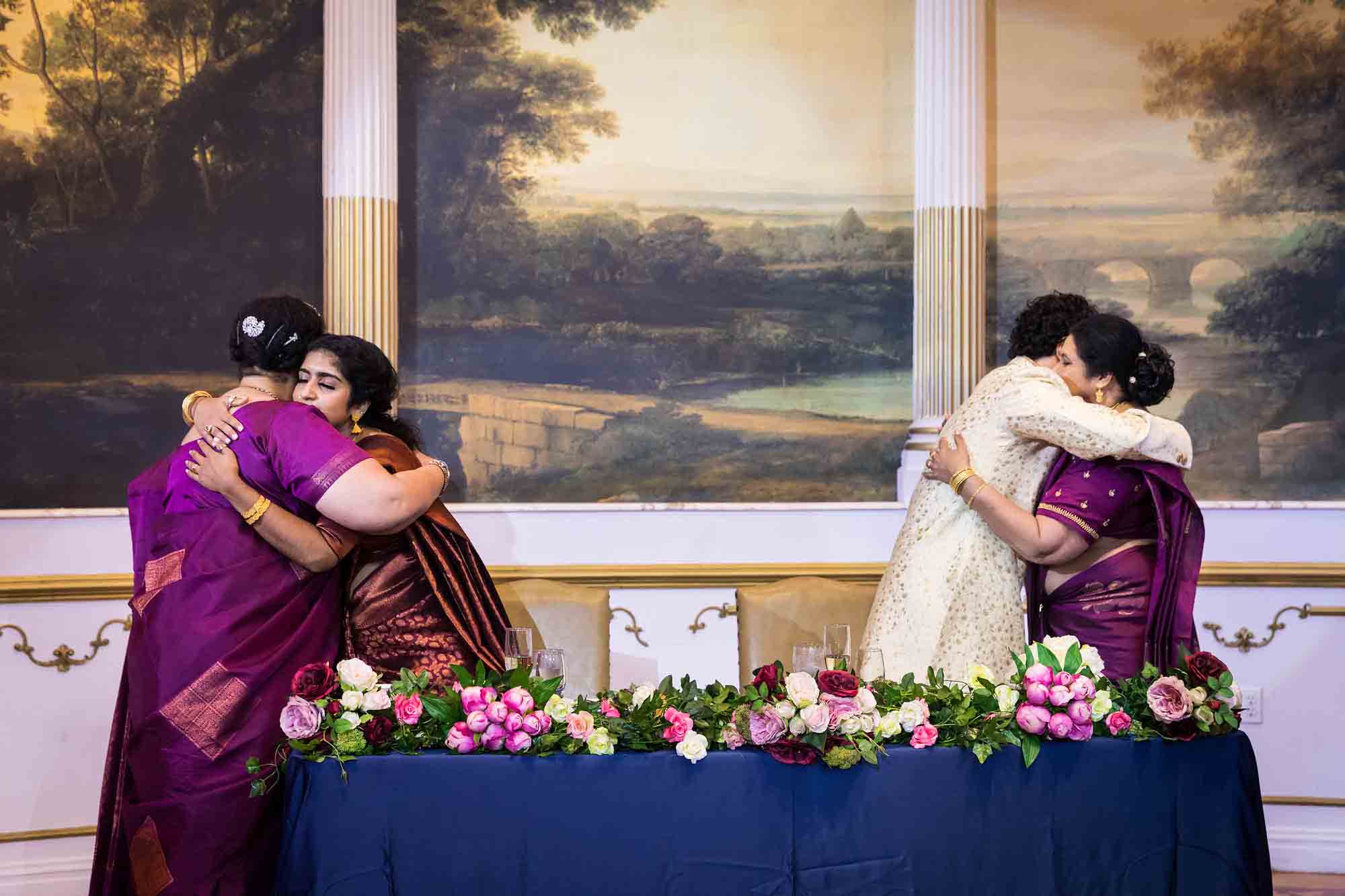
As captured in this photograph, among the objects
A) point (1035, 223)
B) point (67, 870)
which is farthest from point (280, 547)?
point (1035, 223)

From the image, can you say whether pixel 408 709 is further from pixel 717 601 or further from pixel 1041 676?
pixel 717 601

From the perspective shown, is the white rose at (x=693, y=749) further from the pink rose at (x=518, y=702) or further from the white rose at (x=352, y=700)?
the white rose at (x=352, y=700)

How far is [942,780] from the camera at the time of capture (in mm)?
2170

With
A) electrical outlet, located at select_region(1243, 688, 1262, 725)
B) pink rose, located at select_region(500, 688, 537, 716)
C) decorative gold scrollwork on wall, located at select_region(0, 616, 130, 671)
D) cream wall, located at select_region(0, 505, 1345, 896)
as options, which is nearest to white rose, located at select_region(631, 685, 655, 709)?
pink rose, located at select_region(500, 688, 537, 716)

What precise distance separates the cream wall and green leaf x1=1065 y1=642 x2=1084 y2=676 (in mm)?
2081

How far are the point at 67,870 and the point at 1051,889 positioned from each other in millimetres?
3130

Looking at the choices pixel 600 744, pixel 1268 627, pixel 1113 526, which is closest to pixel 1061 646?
pixel 1113 526

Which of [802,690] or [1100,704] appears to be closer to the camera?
[802,690]

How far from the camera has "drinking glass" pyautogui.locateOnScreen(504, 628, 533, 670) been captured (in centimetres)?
233

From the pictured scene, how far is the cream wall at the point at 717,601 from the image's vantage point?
3.92m

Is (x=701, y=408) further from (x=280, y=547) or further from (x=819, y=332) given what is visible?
(x=280, y=547)

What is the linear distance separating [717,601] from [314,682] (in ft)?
7.44

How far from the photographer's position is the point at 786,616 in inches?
139

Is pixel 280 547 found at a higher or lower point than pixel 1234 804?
higher
